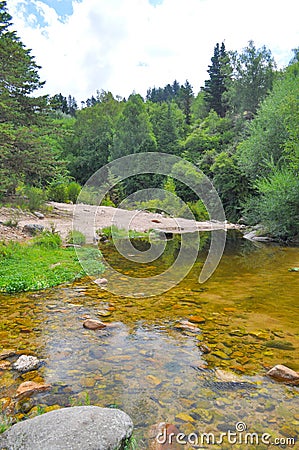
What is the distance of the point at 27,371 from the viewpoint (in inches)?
123

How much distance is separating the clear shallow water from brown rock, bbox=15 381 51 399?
71 millimetres

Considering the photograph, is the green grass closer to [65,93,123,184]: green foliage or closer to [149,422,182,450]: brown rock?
[149,422,182,450]: brown rock

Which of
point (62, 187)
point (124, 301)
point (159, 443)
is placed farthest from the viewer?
point (62, 187)

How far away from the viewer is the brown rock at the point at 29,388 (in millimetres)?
2752

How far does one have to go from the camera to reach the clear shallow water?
2.62 metres

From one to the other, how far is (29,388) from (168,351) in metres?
1.54

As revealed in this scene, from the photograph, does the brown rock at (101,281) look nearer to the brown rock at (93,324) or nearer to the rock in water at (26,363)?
the brown rock at (93,324)

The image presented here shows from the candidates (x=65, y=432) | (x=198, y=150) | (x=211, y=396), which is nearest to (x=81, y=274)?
(x=211, y=396)

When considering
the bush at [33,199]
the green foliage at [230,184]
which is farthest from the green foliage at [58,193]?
the green foliage at [230,184]

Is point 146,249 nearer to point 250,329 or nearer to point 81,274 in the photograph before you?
point 81,274

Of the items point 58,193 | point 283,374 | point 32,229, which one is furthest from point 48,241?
point 58,193

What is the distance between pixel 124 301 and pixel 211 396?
9.11 feet

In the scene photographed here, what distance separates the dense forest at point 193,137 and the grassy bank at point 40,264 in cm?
276

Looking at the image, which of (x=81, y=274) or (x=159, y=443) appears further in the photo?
(x=81, y=274)
